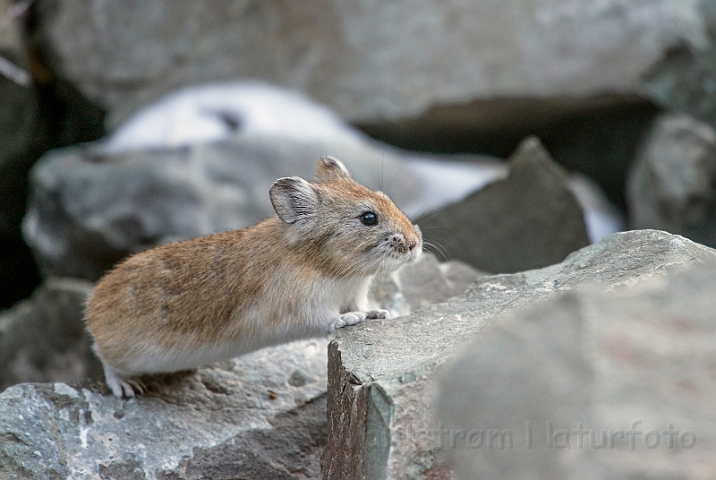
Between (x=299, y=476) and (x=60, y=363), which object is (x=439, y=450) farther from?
(x=60, y=363)

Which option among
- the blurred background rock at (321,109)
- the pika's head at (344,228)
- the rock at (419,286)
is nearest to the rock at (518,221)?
the blurred background rock at (321,109)

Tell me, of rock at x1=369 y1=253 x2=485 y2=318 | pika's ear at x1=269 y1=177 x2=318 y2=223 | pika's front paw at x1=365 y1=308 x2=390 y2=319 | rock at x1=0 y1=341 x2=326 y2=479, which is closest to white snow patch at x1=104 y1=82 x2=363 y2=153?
rock at x1=369 y1=253 x2=485 y2=318

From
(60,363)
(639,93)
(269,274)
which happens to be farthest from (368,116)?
(269,274)

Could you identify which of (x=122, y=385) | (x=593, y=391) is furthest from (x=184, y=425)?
(x=593, y=391)

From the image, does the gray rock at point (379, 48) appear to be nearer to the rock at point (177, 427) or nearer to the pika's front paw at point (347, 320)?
the rock at point (177, 427)

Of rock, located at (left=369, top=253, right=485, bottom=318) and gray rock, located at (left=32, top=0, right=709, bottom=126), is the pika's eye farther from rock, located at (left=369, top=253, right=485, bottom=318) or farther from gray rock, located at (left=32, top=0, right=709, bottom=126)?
gray rock, located at (left=32, top=0, right=709, bottom=126)
